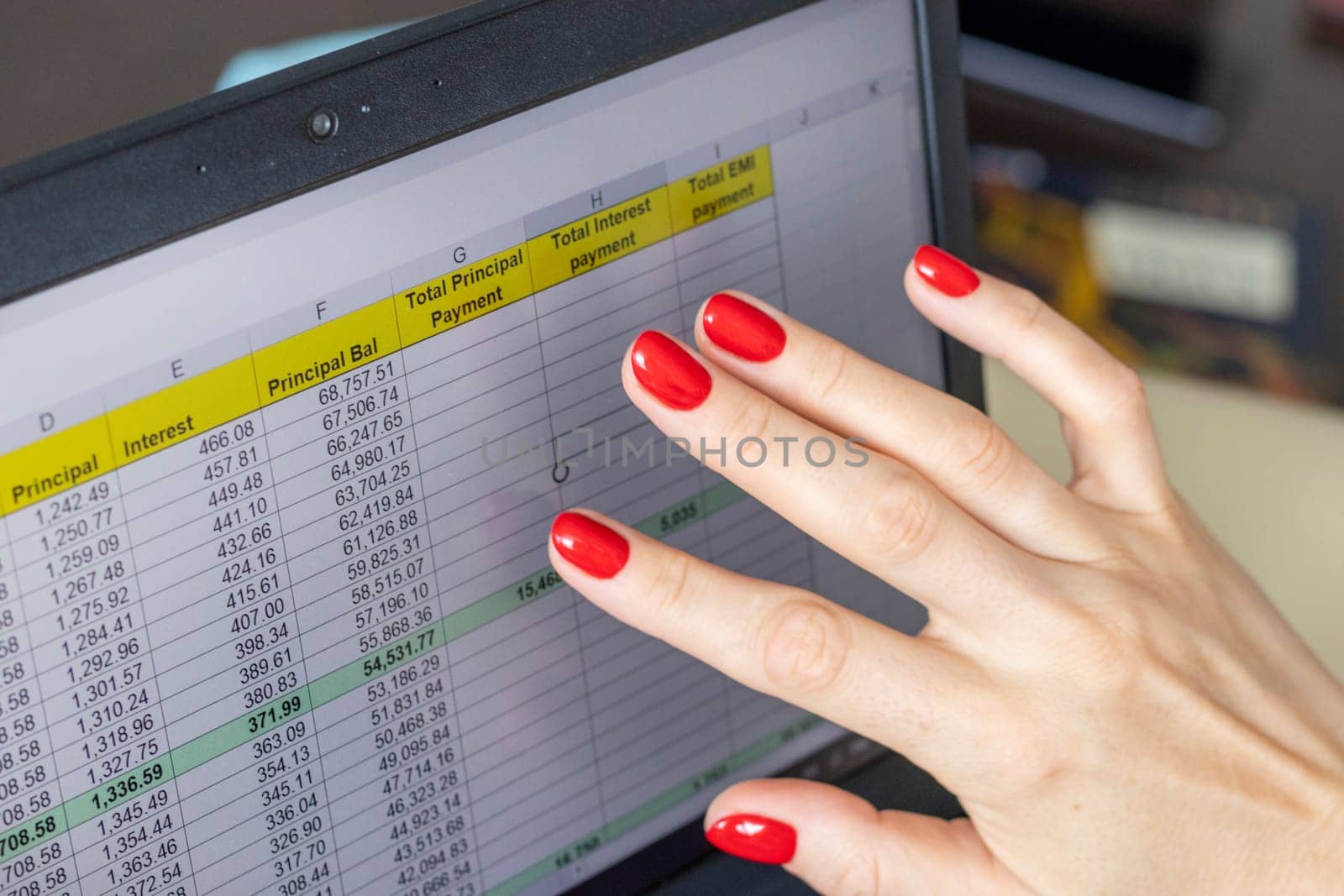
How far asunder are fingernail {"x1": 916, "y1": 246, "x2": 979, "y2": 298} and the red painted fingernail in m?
0.15

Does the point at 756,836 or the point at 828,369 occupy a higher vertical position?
the point at 828,369

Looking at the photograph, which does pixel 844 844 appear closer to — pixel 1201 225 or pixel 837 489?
pixel 837 489

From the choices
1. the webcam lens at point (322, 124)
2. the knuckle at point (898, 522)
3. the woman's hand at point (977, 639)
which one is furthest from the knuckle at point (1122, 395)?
the webcam lens at point (322, 124)

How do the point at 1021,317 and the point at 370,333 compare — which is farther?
the point at 1021,317

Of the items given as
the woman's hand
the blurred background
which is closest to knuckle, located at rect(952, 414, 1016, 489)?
the woman's hand

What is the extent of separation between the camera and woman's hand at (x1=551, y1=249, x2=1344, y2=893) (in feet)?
1.42

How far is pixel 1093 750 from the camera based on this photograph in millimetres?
453

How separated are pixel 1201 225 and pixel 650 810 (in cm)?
58

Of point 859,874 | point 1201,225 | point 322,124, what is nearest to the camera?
point 322,124

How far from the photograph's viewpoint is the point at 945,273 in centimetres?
49

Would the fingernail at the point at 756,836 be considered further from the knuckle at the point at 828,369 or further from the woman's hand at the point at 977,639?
the knuckle at the point at 828,369

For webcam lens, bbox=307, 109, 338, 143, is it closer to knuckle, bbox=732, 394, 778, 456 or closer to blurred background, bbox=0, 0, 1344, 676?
knuckle, bbox=732, 394, 778, 456

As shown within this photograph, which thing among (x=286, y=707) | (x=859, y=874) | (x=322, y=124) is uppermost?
(x=322, y=124)

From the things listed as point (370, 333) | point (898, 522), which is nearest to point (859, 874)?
point (898, 522)
